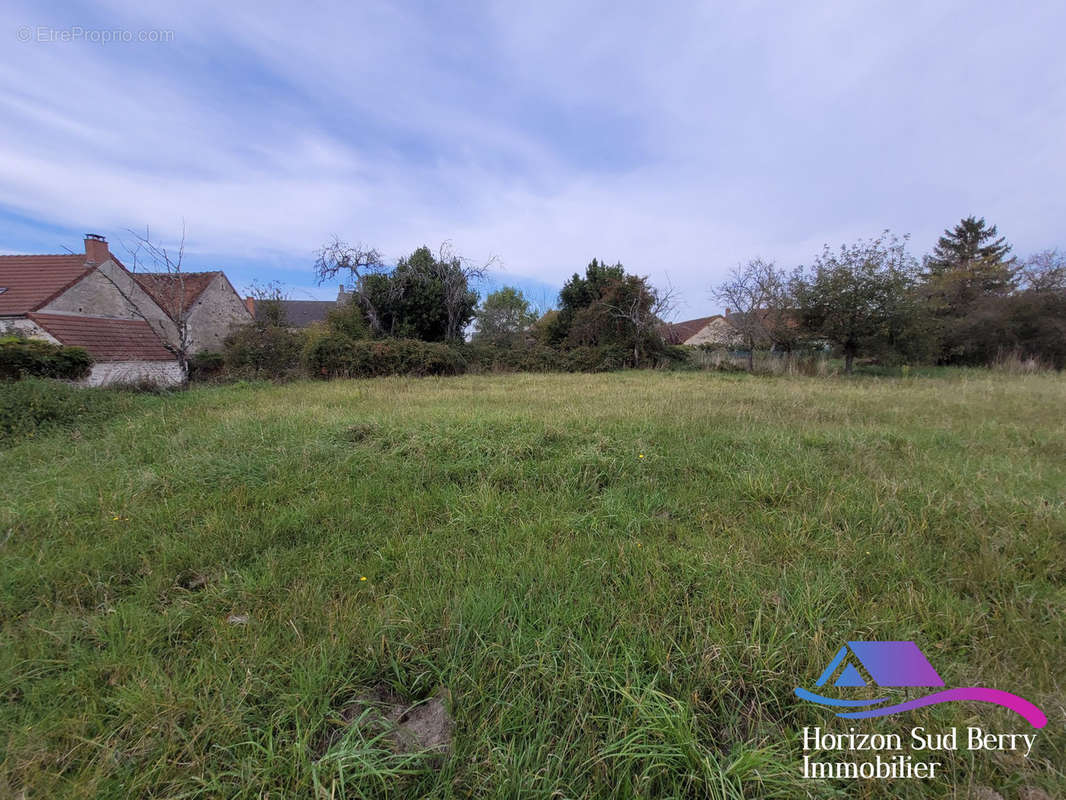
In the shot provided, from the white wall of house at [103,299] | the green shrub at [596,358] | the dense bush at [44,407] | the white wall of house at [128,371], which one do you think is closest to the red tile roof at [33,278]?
the white wall of house at [103,299]

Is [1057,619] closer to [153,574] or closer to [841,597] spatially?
[841,597]

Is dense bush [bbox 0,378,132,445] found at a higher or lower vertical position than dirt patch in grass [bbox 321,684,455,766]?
higher

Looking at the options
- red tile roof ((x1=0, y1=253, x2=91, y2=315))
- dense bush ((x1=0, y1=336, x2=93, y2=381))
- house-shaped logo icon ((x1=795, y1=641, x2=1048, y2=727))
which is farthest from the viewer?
red tile roof ((x1=0, y1=253, x2=91, y2=315))

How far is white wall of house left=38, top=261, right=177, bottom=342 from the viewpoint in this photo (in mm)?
12922

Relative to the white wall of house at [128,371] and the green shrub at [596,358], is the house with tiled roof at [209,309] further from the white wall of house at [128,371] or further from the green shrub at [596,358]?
the green shrub at [596,358]

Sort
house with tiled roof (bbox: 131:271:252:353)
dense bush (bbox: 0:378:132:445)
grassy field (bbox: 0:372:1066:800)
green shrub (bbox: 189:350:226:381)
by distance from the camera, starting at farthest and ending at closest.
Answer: house with tiled roof (bbox: 131:271:252:353) → green shrub (bbox: 189:350:226:381) → dense bush (bbox: 0:378:132:445) → grassy field (bbox: 0:372:1066:800)

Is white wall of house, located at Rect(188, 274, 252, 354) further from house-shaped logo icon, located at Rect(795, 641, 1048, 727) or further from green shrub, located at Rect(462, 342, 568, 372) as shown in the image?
house-shaped logo icon, located at Rect(795, 641, 1048, 727)

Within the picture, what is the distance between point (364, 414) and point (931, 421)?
8.32 meters

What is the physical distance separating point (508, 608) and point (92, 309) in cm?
2062

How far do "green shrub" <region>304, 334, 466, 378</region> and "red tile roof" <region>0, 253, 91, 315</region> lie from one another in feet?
26.4

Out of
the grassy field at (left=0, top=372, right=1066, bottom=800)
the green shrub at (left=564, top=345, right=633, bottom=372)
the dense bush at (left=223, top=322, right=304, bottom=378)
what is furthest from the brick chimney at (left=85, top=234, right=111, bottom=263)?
the green shrub at (left=564, top=345, right=633, bottom=372)

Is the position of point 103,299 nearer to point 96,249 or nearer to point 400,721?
point 96,249

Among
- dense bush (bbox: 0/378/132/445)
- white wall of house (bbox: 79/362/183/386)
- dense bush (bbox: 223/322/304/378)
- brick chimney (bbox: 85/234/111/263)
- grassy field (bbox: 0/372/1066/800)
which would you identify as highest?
brick chimney (bbox: 85/234/111/263)

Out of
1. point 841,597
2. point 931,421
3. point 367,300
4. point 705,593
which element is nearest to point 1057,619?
point 841,597
